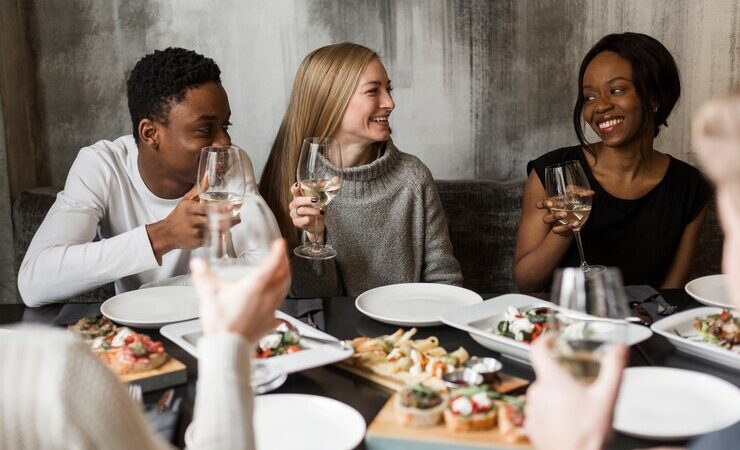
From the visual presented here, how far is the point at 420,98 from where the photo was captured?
350cm

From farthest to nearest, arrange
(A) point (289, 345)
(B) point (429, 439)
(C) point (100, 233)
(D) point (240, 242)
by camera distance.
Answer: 1. (C) point (100, 233)
2. (A) point (289, 345)
3. (B) point (429, 439)
4. (D) point (240, 242)

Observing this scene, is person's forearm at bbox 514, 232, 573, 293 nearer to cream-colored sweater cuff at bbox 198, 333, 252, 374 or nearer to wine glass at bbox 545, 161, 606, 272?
wine glass at bbox 545, 161, 606, 272

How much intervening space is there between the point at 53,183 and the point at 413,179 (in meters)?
1.70

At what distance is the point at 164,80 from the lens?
2527 millimetres

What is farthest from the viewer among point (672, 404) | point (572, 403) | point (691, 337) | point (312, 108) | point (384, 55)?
point (384, 55)

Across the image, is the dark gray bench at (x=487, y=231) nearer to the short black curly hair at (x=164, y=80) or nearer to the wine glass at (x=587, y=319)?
the short black curly hair at (x=164, y=80)

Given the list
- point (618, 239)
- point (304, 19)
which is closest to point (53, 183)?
point (304, 19)

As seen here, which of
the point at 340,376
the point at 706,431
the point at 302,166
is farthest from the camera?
the point at 302,166

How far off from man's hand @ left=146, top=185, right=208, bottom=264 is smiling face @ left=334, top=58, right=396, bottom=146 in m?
0.70

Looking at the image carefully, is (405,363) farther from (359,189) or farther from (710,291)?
(359,189)

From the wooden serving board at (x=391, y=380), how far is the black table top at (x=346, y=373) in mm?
12

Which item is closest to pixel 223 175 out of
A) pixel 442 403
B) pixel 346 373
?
pixel 346 373

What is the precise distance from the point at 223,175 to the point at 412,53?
1855 millimetres

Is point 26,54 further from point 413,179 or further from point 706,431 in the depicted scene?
point 706,431
